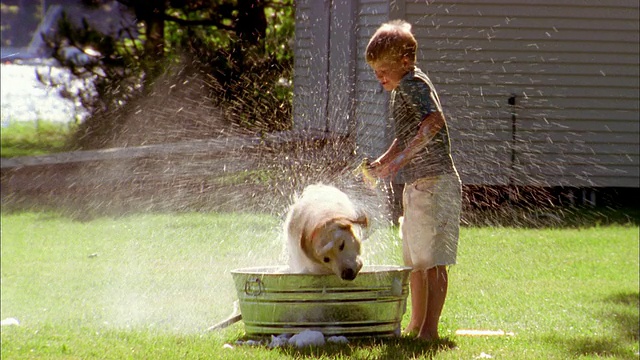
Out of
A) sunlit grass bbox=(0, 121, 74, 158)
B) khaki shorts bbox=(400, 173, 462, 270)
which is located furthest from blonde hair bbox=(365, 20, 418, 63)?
sunlit grass bbox=(0, 121, 74, 158)

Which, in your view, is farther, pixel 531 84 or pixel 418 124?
pixel 531 84

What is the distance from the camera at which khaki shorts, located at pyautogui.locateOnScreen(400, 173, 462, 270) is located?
5590mm

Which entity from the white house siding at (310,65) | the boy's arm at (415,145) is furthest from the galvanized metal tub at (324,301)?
the white house siding at (310,65)

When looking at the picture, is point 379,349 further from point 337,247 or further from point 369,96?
point 369,96

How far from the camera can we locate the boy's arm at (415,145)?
5.43 m

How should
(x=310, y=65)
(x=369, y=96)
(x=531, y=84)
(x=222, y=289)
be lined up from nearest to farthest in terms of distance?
1. (x=222, y=289)
2. (x=369, y=96)
3. (x=531, y=84)
4. (x=310, y=65)

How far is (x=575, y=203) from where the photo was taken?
1387 centimetres

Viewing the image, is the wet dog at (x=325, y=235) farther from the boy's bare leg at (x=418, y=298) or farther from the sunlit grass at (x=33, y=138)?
the sunlit grass at (x=33, y=138)

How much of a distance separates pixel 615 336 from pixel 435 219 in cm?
154

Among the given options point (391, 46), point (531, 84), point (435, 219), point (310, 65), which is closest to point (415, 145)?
point (435, 219)

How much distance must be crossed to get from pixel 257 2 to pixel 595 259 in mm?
9592

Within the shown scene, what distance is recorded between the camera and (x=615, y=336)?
20.7 ft

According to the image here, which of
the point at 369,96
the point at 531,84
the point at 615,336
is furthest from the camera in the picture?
the point at 531,84

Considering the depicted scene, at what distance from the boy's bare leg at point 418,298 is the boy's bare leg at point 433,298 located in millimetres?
101
